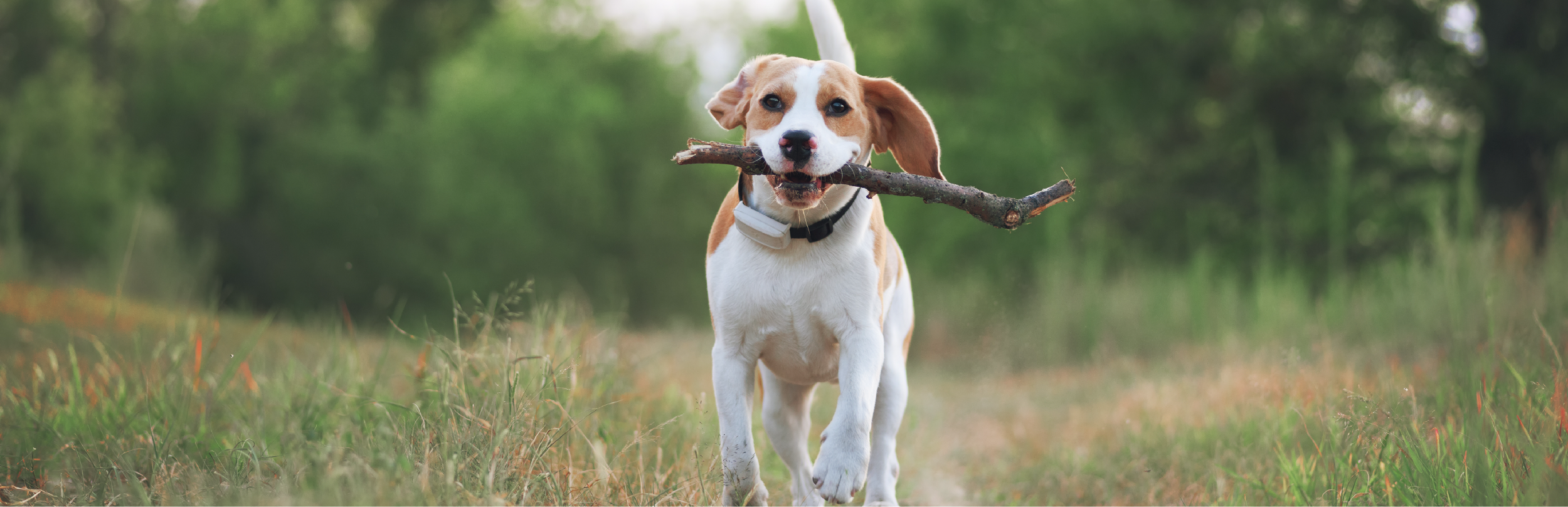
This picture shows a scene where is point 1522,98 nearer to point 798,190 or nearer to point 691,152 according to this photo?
point 798,190

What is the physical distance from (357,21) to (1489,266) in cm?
2787

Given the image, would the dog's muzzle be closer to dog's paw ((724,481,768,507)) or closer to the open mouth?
the open mouth

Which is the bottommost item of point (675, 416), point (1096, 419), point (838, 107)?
point (1096, 419)

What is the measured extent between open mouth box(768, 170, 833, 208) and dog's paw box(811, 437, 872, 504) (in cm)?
73

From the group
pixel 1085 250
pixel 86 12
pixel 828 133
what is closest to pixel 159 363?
pixel 828 133

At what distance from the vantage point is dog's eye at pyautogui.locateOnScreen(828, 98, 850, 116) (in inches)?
133

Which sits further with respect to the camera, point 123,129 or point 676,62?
point 676,62

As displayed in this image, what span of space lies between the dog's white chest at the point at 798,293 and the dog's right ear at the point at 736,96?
1.50 ft

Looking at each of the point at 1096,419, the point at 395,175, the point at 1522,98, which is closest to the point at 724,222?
the point at 1096,419

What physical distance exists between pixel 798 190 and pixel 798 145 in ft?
0.49

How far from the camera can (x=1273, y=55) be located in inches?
473

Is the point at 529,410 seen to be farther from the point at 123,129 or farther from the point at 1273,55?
the point at 123,129

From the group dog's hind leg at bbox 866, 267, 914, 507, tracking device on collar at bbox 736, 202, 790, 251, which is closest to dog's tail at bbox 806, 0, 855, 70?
tracking device on collar at bbox 736, 202, 790, 251

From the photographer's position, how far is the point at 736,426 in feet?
11.1
